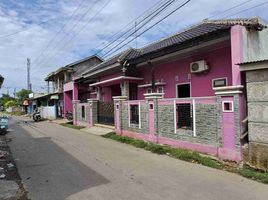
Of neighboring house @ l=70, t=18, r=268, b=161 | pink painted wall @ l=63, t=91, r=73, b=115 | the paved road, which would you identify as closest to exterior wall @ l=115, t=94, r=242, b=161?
neighboring house @ l=70, t=18, r=268, b=161

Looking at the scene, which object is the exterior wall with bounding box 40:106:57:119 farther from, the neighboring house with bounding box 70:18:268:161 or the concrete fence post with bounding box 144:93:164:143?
the concrete fence post with bounding box 144:93:164:143

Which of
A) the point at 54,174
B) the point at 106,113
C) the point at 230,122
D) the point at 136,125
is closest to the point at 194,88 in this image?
the point at 136,125

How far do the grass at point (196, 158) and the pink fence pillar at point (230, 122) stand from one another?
402mm

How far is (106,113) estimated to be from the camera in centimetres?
2175

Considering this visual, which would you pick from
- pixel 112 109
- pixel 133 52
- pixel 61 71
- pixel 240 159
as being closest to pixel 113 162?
pixel 240 159

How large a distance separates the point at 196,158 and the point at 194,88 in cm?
602

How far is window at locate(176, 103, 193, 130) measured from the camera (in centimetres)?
1212

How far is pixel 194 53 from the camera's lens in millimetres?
15648

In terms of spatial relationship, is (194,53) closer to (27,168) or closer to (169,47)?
(169,47)

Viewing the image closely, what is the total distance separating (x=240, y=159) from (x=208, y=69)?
619 centimetres

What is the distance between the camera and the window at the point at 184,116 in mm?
12117

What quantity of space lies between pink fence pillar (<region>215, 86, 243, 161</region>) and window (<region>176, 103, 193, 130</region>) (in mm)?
1763

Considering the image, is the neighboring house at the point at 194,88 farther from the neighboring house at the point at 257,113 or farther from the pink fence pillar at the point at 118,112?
the neighboring house at the point at 257,113

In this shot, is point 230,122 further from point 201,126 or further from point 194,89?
point 194,89
